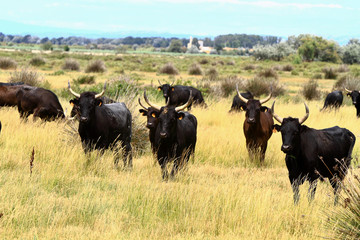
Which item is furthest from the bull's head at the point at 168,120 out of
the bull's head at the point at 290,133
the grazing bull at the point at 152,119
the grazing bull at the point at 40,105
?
the grazing bull at the point at 40,105

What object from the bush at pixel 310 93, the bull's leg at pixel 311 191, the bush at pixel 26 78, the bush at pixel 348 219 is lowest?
the bush at pixel 310 93

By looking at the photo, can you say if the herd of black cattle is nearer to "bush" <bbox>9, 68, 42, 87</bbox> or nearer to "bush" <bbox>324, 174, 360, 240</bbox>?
"bush" <bbox>324, 174, 360, 240</bbox>

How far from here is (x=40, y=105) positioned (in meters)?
12.4

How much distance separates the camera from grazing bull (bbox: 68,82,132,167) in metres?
8.49

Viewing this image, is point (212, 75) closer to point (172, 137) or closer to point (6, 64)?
point (6, 64)

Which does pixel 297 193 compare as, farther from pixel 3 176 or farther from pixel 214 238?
pixel 3 176

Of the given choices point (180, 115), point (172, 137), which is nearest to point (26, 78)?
point (172, 137)

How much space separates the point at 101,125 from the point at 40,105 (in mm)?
4278

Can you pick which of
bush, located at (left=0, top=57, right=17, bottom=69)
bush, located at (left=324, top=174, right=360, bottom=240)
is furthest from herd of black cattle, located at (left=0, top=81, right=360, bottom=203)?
bush, located at (left=0, top=57, right=17, bottom=69)

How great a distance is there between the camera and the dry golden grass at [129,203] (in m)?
5.49

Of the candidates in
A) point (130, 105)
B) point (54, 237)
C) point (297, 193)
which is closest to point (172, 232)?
point (54, 237)

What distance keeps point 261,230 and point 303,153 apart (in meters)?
1.84

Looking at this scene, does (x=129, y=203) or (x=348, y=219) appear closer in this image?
(x=348, y=219)

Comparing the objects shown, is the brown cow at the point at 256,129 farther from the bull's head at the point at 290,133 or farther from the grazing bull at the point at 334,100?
the grazing bull at the point at 334,100
